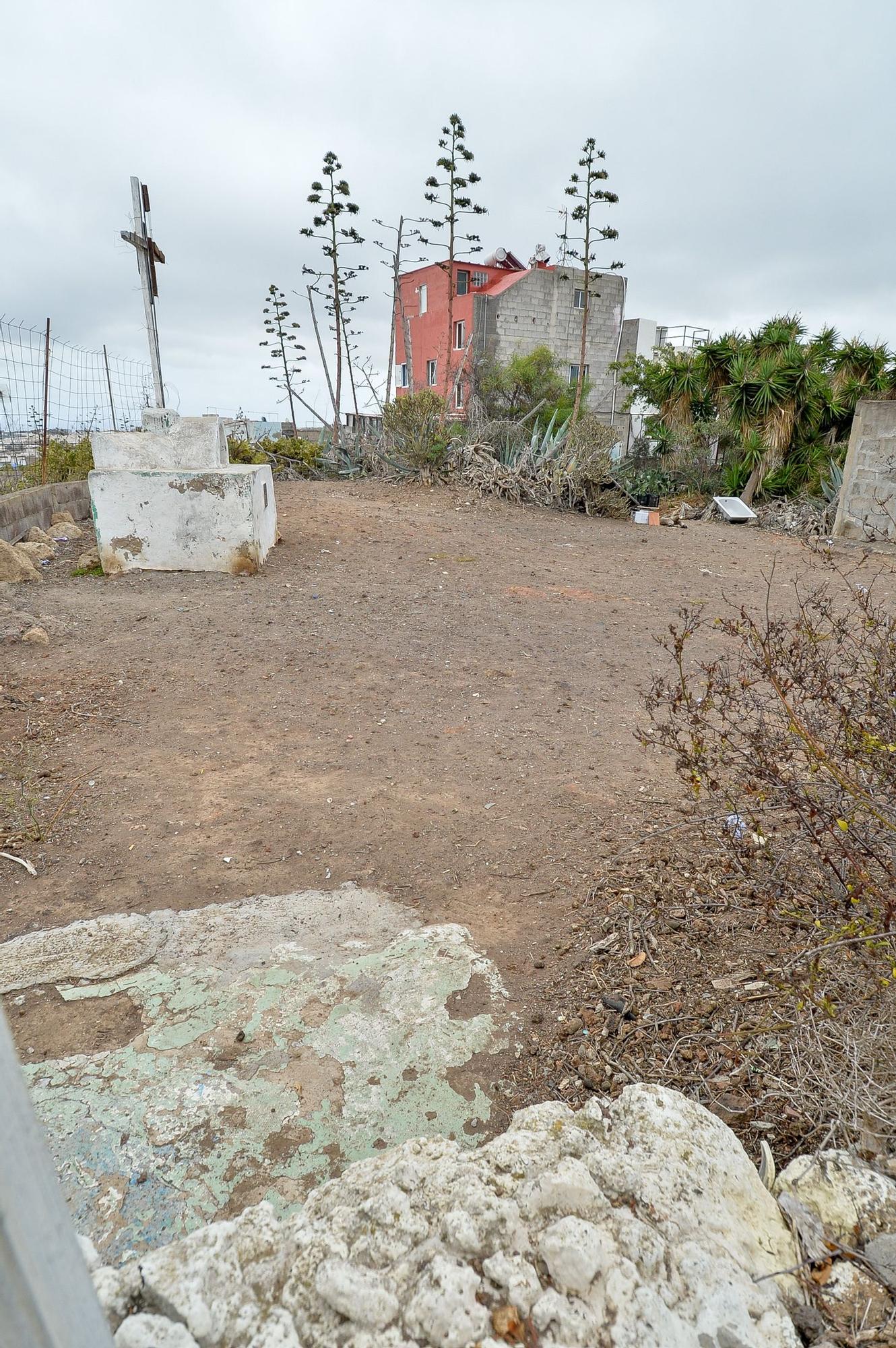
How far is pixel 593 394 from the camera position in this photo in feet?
90.7

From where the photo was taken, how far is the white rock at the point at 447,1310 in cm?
107

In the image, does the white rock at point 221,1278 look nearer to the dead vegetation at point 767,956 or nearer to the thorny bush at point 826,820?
the dead vegetation at point 767,956

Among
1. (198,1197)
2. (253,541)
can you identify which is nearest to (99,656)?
(253,541)

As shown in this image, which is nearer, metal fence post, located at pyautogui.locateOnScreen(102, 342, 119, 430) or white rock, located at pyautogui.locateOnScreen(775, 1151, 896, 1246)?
white rock, located at pyautogui.locateOnScreen(775, 1151, 896, 1246)

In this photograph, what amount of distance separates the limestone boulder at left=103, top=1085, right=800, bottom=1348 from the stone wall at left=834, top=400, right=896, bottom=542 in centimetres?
1092

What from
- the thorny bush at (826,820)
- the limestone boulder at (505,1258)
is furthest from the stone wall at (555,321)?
the limestone boulder at (505,1258)

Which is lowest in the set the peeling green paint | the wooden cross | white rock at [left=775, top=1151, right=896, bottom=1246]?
the peeling green paint

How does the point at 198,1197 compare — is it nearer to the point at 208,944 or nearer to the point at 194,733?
the point at 208,944

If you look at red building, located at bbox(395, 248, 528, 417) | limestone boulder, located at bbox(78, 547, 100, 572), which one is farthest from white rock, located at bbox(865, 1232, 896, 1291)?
red building, located at bbox(395, 248, 528, 417)

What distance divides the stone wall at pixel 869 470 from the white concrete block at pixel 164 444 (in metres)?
8.47

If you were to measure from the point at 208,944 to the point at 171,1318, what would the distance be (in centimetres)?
152

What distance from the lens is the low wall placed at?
24.0 ft

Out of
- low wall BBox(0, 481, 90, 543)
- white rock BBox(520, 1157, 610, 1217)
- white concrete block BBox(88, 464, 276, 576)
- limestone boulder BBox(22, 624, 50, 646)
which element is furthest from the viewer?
low wall BBox(0, 481, 90, 543)

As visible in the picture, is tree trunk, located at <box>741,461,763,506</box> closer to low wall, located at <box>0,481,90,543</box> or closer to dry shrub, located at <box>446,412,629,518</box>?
dry shrub, located at <box>446,412,629,518</box>
